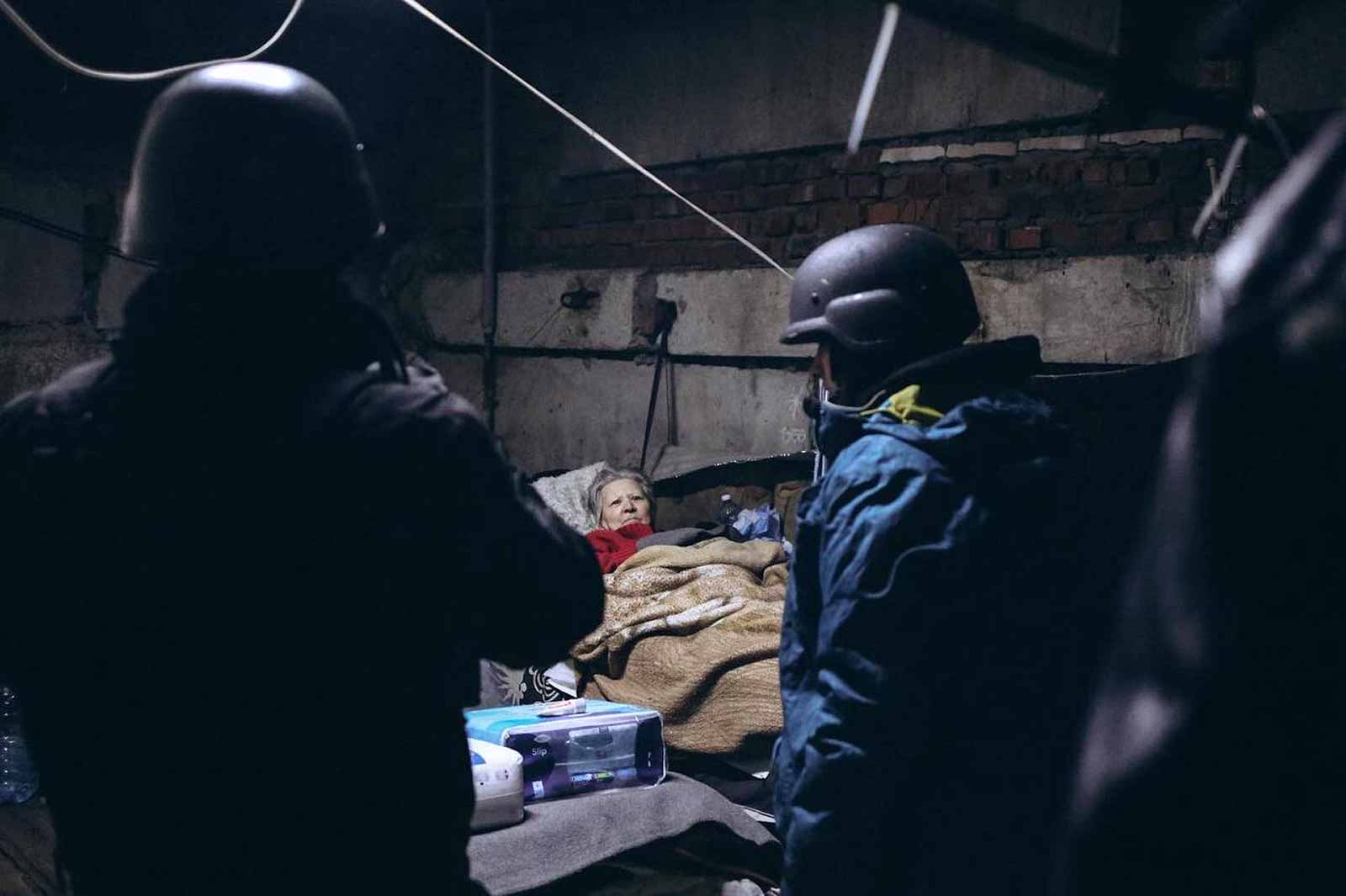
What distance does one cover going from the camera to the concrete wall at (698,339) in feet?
12.9

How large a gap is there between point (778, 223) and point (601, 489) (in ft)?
4.52

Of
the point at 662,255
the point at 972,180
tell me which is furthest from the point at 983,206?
the point at 662,255

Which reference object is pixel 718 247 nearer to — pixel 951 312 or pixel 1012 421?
pixel 951 312

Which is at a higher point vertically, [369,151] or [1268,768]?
[369,151]

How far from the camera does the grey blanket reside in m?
2.36

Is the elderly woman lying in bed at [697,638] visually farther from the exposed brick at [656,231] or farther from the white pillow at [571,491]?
the exposed brick at [656,231]

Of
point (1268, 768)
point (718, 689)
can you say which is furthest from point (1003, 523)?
point (718, 689)

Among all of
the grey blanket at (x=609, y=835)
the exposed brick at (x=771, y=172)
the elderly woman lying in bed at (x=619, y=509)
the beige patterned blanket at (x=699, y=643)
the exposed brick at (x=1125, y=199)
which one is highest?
the exposed brick at (x=771, y=172)

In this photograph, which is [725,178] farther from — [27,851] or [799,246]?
[27,851]

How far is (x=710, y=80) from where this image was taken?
16.3 ft

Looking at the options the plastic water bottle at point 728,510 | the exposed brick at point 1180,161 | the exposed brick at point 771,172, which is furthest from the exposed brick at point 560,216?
the exposed brick at point 1180,161

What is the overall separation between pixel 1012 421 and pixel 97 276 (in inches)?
188

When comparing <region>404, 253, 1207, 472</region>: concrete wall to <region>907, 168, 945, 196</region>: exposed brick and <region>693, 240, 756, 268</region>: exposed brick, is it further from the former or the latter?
<region>907, 168, 945, 196</region>: exposed brick

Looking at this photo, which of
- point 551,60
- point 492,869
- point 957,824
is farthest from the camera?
point 551,60
